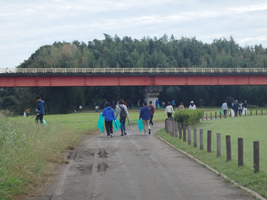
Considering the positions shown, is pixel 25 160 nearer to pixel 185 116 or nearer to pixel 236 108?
pixel 185 116

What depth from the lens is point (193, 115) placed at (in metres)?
24.7

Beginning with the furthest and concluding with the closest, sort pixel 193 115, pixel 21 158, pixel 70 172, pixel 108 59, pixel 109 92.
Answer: pixel 108 59 → pixel 109 92 → pixel 193 115 → pixel 70 172 → pixel 21 158

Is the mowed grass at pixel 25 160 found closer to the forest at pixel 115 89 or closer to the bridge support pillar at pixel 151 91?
the forest at pixel 115 89

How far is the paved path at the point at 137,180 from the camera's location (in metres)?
7.03

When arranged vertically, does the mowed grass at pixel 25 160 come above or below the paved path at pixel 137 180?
above

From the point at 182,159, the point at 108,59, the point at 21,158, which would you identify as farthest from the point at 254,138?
the point at 108,59

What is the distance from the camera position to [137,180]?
27.2 feet

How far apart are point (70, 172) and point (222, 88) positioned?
7712 cm

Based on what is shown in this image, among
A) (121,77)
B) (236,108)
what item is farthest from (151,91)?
(236,108)

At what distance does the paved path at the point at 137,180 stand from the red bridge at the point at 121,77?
46.3 metres

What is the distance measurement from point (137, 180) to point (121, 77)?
5268 cm

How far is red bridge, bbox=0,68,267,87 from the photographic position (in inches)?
2190

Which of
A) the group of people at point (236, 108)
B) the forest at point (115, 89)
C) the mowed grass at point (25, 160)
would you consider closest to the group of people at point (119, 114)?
the mowed grass at point (25, 160)

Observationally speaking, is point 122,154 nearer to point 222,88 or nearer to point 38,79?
point 38,79
